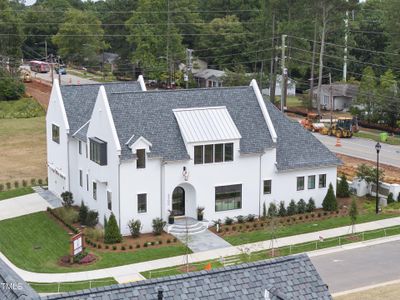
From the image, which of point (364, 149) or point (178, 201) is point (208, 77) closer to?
point (364, 149)

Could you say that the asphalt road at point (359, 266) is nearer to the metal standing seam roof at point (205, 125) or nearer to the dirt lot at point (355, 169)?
the metal standing seam roof at point (205, 125)

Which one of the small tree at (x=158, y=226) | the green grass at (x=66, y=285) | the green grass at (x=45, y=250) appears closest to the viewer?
the green grass at (x=66, y=285)

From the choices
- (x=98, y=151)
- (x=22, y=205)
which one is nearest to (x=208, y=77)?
(x=22, y=205)

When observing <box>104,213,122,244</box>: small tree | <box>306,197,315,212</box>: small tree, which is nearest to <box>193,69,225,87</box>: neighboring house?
<box>306,197,315,212</box>: small tree

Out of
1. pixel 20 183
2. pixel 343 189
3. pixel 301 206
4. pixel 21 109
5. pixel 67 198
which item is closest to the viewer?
pixel 301 206

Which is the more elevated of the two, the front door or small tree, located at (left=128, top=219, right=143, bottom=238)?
the front door

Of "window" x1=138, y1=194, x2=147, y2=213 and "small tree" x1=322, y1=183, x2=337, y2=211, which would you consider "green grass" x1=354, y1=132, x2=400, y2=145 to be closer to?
"small tree" x1=322, y1=183, x2=337, y2=211

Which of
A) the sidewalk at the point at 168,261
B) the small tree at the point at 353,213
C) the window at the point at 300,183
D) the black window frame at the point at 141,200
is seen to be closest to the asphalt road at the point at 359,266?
the small tree at the point at 353,213
